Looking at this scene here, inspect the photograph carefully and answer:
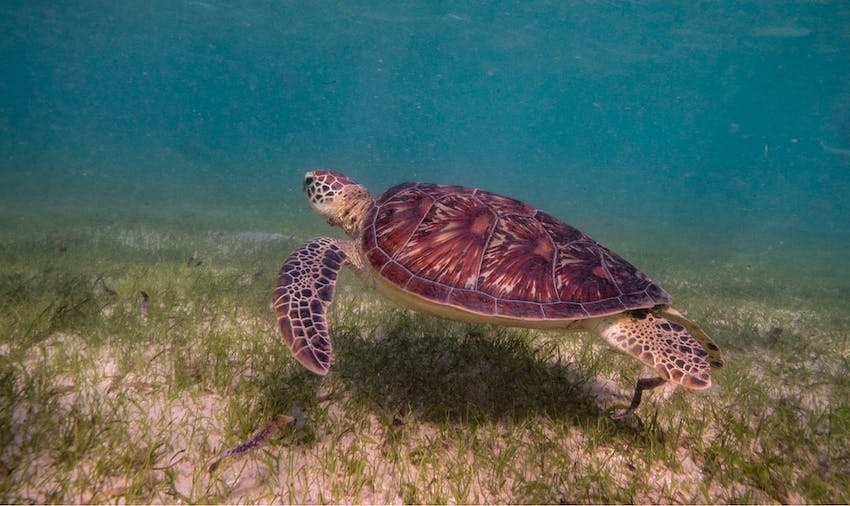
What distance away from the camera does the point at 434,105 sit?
9312 centimetres

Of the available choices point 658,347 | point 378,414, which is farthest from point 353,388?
point 658,347

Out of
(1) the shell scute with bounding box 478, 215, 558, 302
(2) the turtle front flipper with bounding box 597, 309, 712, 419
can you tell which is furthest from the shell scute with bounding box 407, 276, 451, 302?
(2) the turtle front flipper with bounding box 597, 309, 712, 419

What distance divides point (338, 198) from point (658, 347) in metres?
3.42

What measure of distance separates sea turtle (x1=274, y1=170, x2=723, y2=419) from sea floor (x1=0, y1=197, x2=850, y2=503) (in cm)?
48

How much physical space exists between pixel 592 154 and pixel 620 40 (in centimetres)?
10212

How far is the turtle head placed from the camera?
14.1 feet

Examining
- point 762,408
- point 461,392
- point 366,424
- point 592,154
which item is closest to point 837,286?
Result: point 762,408

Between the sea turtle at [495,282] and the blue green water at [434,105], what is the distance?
41.1 feet

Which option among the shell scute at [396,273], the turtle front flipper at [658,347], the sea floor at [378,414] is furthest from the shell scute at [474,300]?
the turtle front flipper at [658,347]

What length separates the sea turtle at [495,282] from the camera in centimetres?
252

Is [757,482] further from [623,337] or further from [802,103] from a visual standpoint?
[802,103]

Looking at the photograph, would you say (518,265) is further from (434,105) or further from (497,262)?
(434,105)

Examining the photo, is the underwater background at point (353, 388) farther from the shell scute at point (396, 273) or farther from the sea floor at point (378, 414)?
the shell scute at point (396, 273)

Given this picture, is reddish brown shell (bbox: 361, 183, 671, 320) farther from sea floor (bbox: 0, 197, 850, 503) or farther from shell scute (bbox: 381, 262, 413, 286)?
sea floor (bbox: 0, 197, 850, 503)
